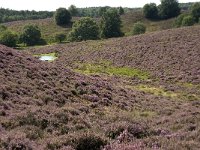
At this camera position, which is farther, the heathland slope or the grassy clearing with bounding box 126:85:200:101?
the heathland slope

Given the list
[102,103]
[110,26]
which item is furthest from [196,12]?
[102,103]

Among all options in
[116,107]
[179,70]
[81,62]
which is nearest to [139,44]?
[81,62]

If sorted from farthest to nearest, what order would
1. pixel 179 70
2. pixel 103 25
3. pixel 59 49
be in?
pixel 103 25 < pixel 59 49 < pixel 179 70

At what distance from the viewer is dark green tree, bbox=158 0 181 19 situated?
165500 millimetres

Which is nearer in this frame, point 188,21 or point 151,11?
point 188,21

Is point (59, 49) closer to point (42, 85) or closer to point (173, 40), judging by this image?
point (173, 40)

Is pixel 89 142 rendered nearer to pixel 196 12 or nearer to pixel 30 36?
pixel 30 36

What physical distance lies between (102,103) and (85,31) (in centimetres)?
10116

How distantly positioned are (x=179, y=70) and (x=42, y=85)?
110 feet

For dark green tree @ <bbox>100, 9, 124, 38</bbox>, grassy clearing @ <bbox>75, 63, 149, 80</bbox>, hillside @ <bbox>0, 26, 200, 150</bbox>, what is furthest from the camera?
dark green tree @ <bbox>100, 9, 124, 38</bbox>

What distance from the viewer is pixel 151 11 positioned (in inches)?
6713

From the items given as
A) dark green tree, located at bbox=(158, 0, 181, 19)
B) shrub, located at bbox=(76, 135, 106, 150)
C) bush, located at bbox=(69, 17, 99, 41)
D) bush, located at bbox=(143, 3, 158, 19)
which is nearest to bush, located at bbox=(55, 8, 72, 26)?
bush, located at bbox=(143, 3, 158, 19)

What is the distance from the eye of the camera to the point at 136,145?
37.3 feet

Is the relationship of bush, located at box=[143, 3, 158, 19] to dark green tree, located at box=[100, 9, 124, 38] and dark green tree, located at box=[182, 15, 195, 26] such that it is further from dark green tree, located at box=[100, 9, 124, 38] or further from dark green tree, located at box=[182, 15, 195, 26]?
dark green tree, located at box=[100, 9, 124, 38]
